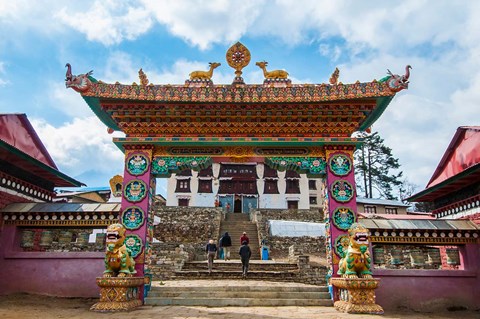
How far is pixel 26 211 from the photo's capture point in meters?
9.66

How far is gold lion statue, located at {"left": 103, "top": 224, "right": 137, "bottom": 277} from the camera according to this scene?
7.60 metres

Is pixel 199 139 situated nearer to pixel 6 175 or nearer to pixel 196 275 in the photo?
pixel 6 175

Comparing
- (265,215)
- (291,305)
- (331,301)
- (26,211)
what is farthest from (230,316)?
(265,215)

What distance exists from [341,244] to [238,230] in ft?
63.6

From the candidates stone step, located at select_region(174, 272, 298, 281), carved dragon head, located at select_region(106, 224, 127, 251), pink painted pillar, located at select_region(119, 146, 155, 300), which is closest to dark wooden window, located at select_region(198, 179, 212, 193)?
stone step, located at select_region(174, 272, 298, 281)

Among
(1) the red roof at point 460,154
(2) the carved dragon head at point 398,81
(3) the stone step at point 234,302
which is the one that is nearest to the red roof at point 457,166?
(1) the red roof at point 460,154

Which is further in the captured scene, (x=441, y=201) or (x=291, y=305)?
(x=441, y=201)

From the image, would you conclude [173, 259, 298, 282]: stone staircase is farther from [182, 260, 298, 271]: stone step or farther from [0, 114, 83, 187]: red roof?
[0, 114, 83, 187]: red roof

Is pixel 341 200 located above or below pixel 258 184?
below

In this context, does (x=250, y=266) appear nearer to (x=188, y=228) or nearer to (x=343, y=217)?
(x=343, y=217)

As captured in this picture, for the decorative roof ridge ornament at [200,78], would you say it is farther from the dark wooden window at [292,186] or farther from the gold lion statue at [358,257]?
the dark wooden window at [292,186]


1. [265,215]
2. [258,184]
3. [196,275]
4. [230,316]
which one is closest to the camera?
[230,316]

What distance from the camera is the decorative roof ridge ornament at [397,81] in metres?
8.72

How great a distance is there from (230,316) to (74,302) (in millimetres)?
4253
